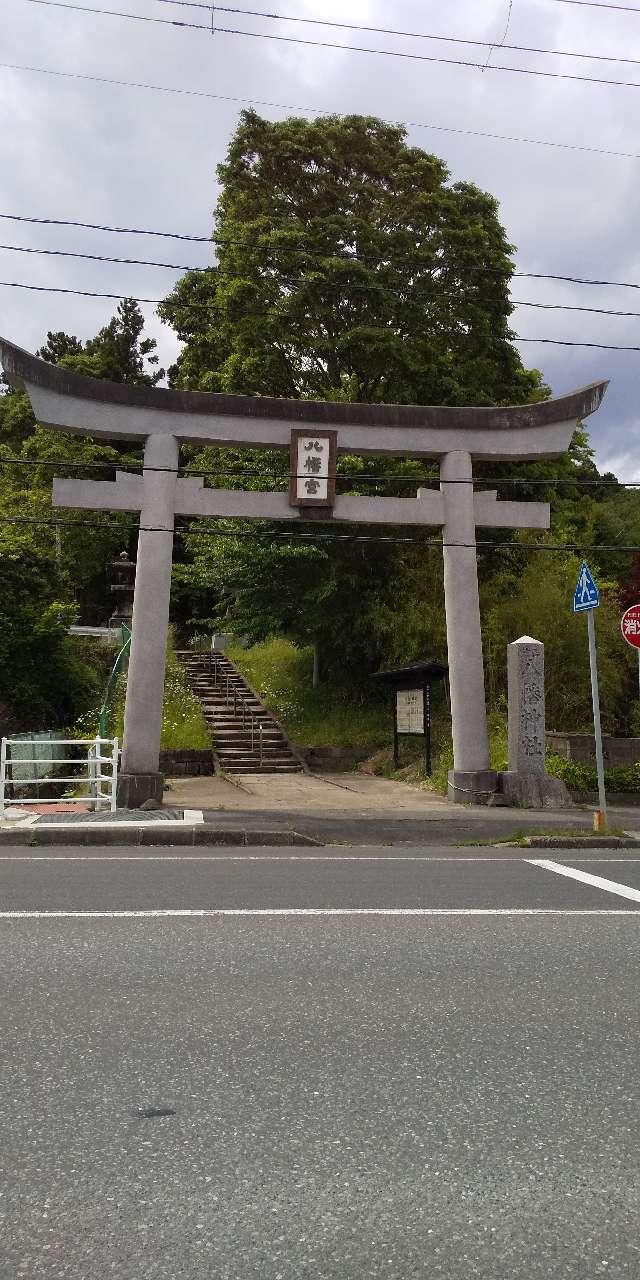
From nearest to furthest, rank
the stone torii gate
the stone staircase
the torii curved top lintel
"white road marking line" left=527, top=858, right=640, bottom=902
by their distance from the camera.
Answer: "white road marking line" left=527, top=858, right=640, bottom=902
the torii curved top lintel
the stone torii gate
the stone staircase

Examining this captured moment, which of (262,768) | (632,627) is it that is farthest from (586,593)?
(262,768)

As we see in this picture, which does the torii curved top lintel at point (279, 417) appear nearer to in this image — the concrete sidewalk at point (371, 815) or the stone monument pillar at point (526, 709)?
the stone monument pillar at point (526, 709)

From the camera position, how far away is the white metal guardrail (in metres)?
12.7

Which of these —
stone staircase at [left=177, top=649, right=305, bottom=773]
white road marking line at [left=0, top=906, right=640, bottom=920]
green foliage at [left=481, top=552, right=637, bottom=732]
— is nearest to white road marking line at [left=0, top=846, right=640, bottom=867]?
white road marking line at [left=0, top=906, right=640, bottom=920]

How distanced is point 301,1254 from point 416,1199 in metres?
0.42

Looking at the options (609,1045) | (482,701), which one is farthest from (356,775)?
(609,1045)

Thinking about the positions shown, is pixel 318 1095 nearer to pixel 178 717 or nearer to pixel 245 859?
pixel 245 859

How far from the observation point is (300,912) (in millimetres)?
6465

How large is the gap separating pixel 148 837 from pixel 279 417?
7.44 metres

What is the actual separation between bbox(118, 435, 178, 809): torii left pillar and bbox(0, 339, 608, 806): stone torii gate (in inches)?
0.7

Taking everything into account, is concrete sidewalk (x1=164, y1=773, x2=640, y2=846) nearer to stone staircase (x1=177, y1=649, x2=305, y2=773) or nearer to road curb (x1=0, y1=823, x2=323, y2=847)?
road curb (x1=0, y1=823, x2=323, y2=847)

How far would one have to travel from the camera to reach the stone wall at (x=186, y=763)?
67.3ft

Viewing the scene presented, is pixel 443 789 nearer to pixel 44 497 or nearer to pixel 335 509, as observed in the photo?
pixel 335 509

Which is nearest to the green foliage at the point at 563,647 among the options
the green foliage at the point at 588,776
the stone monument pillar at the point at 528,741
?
the green foliage at the point at 588,776
